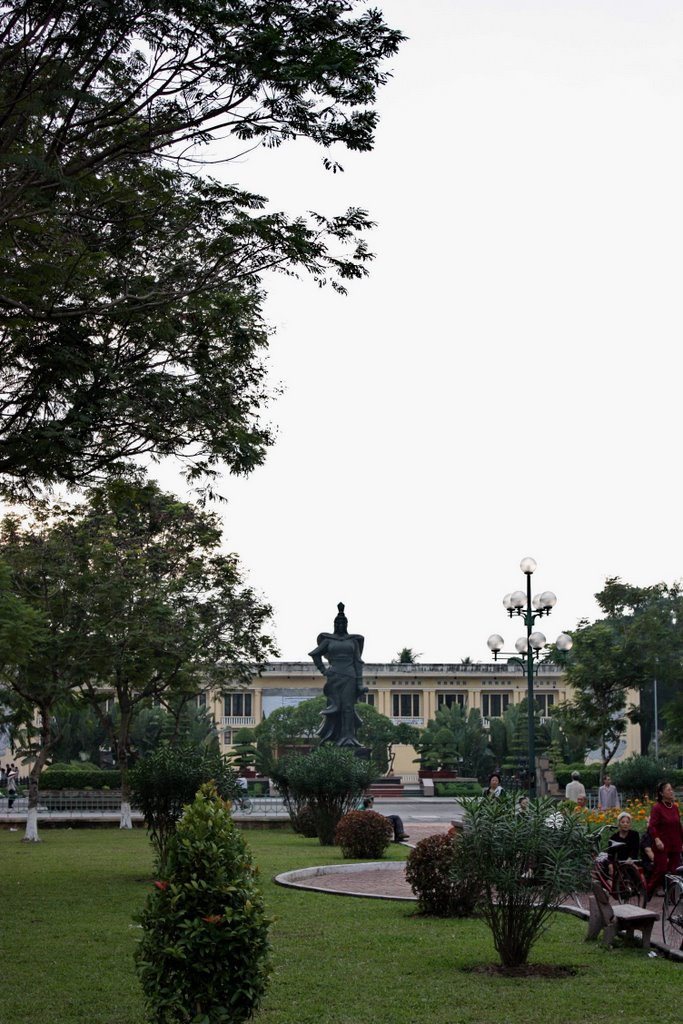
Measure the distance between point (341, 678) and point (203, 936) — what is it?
2853 cm

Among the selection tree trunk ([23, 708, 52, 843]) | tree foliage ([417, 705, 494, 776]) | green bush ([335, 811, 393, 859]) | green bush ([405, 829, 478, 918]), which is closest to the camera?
green bush ([405, 829, 478, 918])

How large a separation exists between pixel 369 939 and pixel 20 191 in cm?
728

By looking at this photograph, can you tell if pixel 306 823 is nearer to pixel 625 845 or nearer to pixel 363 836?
pixel 363 836

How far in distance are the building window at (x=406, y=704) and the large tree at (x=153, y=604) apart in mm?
49307

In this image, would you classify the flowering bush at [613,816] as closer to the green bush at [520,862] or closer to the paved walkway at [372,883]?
the paved walkway at [372,883]

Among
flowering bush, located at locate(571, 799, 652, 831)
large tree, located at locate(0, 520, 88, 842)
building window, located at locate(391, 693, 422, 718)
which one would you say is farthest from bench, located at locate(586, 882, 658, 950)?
building window, located at locate(391, 693, 422, 718)

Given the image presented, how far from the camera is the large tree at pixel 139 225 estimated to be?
9289 millimetres

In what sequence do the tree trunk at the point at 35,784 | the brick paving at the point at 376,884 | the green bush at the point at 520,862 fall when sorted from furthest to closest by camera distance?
the tree trunk at the point at 35,784 < the brick paving at the point at 376,884 < the green bush at the point at 520,862

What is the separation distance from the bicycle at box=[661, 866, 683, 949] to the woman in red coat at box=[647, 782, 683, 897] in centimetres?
77

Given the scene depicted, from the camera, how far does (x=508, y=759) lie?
62.5m

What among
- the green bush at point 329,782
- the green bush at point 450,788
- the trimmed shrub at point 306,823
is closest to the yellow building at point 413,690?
the green bush at point 450,788

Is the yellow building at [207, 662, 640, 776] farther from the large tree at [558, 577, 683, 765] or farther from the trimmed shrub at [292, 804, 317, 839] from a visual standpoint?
the trimmed shrub at [292, 804, 317, 839]

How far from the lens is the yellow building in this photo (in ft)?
273

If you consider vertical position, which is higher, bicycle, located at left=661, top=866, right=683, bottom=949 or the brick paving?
bicycle, located at left=661, top=866, right=683, bottom=949
